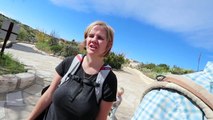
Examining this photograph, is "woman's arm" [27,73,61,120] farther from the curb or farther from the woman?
the curb

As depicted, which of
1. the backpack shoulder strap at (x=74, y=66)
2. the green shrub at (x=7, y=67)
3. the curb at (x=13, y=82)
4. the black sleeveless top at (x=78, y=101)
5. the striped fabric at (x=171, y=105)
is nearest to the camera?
the striped fabric at (x=171, y=105)

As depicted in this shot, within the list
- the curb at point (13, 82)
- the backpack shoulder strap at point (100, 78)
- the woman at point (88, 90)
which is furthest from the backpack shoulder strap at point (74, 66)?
the curb at point (13, 82)

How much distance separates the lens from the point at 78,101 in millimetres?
2387

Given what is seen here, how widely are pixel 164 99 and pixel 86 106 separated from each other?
138 centimetres

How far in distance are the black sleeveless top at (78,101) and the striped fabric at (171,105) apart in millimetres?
1281

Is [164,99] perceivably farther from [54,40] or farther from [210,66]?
[54,40]

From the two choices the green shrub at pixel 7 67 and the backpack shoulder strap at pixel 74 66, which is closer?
the backpack shoulder strap at pixel 74 66

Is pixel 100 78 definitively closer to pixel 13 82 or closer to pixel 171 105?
pixel 171 105

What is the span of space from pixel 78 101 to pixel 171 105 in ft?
4.71

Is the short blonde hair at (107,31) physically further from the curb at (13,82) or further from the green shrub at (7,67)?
the green shrub at (7,67)

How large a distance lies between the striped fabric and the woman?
1.30 m

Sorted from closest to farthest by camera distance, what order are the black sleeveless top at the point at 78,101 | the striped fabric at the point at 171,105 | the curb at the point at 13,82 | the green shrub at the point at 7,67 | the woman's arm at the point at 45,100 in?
the striped fabric at the point at 171,105
the black sleeveless top at the point at 78,101
the woman's arm at the point at 45,100
the curb at the point at 13,82
the green shrub at the point at 7,67

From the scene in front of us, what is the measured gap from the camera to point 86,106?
7.77 ft

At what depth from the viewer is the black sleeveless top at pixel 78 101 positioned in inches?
93.4
